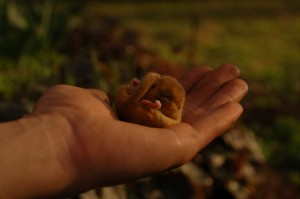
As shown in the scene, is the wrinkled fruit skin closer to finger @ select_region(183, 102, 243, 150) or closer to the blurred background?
finger @ select_region(183, 102, 243, 150)

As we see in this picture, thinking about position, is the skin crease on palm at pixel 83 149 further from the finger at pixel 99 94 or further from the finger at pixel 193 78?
the finger at pixel 193 78

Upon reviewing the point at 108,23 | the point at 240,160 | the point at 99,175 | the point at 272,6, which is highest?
the point at 99,175

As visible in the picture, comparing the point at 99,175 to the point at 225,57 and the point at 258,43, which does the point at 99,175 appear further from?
the point at 258,43

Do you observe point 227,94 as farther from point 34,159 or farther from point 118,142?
point 34,159

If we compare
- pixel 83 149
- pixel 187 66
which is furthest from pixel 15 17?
pixel 83 149

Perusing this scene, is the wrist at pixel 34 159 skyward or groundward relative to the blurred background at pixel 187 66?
skyward

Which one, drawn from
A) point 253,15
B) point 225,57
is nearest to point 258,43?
point 225,57

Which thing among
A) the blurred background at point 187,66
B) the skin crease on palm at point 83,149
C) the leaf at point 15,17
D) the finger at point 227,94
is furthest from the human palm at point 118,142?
the leaf at point 15,17

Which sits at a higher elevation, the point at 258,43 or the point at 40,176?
the point at 40,176
